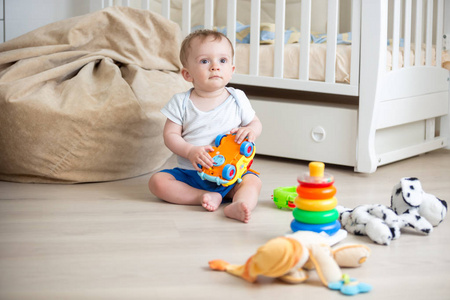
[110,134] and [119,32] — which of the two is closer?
[110,134]

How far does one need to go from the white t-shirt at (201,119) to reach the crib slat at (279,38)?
20.2 inches

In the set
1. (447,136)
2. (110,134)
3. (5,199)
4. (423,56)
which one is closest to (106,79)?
(110,134)

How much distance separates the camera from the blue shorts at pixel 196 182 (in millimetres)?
1747

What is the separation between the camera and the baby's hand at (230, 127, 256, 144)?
169 cm

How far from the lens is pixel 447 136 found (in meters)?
2.68

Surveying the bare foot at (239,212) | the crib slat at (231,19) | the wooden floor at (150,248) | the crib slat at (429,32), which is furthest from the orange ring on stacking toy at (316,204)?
the crib slat at (429,32)

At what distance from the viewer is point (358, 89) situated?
2121 mm

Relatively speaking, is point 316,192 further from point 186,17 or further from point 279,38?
point 186,17

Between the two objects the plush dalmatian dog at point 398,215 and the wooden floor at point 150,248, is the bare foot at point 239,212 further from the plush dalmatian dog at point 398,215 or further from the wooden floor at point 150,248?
the plush dalmatian dog at point 398,215

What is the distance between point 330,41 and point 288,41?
0.44 m

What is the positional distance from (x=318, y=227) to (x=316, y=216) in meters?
0.03

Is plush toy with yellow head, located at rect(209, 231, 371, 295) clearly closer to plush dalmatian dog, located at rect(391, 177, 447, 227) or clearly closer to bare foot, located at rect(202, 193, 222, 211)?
plush dalmatian dog, located at rect(391, 177, 447, 227)

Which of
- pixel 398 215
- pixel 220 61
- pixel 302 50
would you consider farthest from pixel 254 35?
pixel 398 215

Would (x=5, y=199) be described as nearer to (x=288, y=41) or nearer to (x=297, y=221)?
(x=297, y=221)
